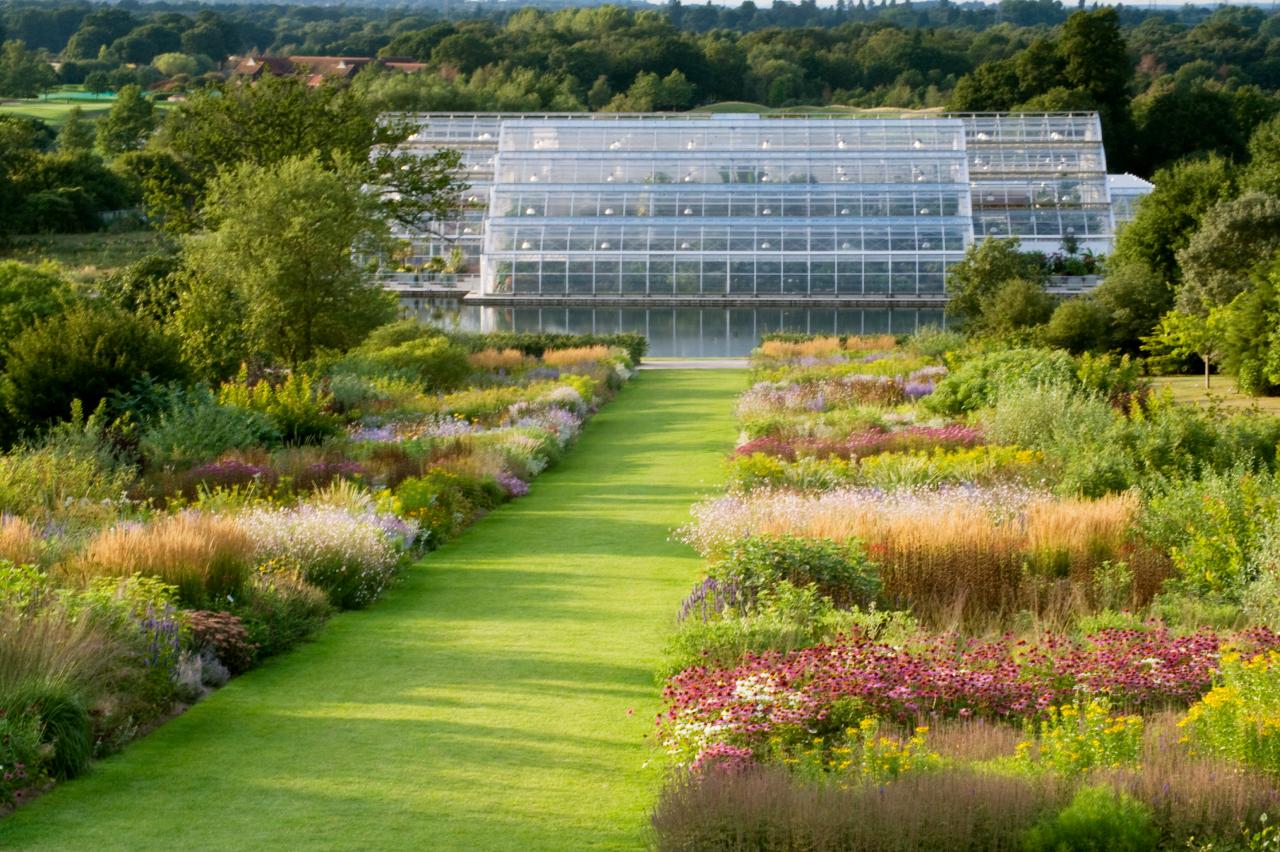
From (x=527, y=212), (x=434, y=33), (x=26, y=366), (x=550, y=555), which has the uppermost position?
(x=434, y=33)

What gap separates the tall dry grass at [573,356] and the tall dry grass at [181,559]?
68.5ft

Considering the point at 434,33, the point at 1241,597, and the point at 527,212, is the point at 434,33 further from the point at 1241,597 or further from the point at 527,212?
the point at 1241,597

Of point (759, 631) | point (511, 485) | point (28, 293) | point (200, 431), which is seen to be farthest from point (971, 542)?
point (28, 293)

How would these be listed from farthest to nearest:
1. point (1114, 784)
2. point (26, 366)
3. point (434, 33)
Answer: point (434, 33)
point (26, 366)
point (1114, 784)

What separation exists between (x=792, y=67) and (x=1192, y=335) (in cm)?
7334

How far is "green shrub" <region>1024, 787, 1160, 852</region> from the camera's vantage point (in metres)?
5.88

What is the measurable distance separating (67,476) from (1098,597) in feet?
27.9

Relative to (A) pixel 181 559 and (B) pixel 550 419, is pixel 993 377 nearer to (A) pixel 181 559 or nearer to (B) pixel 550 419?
(B) pixel 550 419

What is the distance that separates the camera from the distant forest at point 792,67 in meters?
70.1

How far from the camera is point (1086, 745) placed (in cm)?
680

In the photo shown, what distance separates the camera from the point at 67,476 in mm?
13688

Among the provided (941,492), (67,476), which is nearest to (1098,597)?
(941,492)

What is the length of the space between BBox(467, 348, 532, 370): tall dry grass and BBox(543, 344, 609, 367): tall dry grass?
463mm

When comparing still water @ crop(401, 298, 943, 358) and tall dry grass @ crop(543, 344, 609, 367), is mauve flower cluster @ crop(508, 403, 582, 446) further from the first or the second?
still water @ crop(401, 298, 943, 358)
